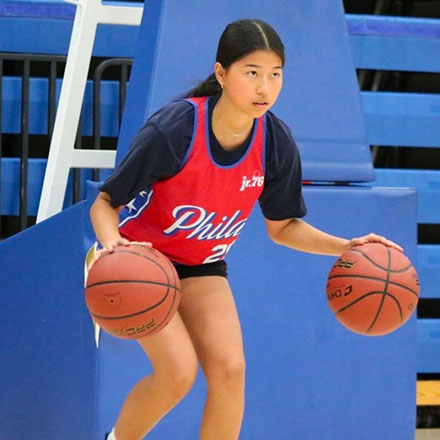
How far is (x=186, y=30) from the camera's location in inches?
148

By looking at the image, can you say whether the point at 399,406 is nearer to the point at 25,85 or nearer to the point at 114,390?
the point at 114,390

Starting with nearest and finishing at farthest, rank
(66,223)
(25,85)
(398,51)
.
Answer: (66,223) < (25,85) < (398,51)

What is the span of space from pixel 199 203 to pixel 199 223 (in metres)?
0.07

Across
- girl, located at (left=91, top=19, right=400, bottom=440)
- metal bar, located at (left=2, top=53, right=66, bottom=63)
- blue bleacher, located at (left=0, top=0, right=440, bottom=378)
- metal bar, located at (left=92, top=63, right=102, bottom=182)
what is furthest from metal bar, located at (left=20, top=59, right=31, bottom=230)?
girl, located at (left=91, top=19, right=400, bottom=440)

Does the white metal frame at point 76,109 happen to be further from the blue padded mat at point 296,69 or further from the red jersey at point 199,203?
the red jersey at point 199,203

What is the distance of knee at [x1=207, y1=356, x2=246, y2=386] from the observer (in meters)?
2.85

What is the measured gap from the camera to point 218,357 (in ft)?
9.39

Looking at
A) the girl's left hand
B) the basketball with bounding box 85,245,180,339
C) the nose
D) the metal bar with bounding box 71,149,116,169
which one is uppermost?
the nose

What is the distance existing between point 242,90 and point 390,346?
154 centimetres

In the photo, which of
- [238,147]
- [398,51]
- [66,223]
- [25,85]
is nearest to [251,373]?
[66,223]

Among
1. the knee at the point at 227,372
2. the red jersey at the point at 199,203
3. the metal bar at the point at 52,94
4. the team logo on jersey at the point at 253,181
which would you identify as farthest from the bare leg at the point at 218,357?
the metal bar at the point at 52,94

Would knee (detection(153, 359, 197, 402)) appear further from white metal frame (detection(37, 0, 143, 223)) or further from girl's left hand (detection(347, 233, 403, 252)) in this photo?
white metal frame (detection(37, 0, 143, 223))

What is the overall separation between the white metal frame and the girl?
114 centimetres

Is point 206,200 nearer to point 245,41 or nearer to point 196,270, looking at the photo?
point 196,270
